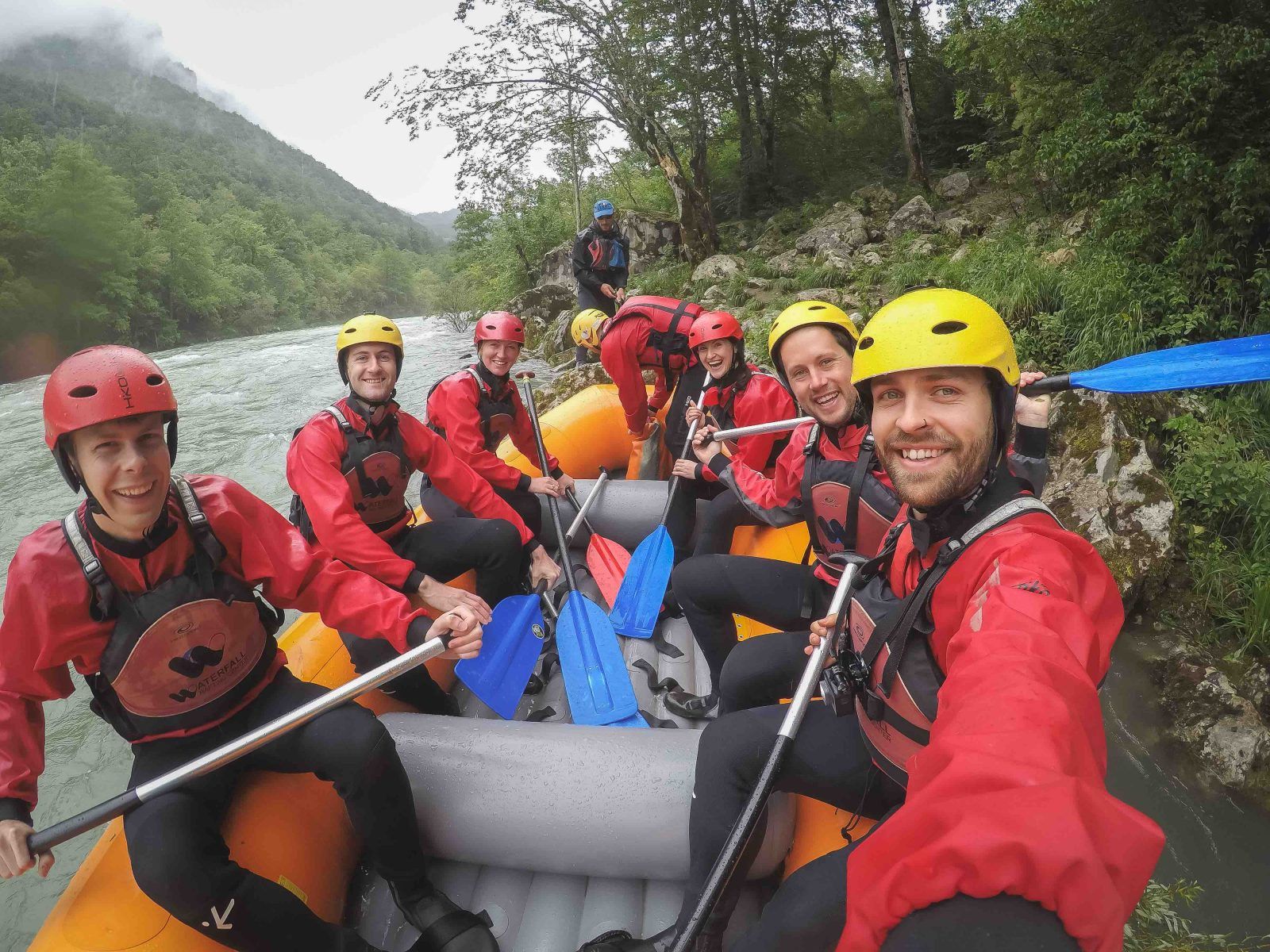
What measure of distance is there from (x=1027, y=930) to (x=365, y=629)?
2.00 m

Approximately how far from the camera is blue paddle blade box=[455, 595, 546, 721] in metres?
2.81

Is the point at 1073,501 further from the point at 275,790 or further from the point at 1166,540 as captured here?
the point at 275,790

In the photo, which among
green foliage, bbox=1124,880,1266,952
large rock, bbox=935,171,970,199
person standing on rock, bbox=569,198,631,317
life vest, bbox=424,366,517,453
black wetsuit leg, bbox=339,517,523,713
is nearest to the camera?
green foliage, bbox=1124,880,1266,952

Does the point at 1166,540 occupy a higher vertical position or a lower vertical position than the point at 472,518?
lower

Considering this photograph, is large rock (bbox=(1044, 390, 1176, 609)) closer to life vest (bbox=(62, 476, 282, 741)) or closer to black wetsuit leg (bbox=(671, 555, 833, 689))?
black wetsuit leg (bbox=(671, 555, 833, 689))

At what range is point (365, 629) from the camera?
7.07 feet

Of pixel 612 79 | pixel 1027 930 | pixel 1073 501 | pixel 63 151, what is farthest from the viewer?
pixel 63 151

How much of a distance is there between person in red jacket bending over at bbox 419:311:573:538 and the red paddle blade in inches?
16.2

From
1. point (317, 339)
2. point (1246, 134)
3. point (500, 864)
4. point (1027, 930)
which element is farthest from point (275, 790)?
point (317, 339)

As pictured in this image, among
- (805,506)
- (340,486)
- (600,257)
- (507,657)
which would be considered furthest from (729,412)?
(600,257)

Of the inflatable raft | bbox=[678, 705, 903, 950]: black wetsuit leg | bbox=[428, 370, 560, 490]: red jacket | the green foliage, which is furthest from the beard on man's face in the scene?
bbox=[428, 370, 560, 490]: red jacket

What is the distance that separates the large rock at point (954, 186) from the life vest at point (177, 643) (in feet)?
39.3

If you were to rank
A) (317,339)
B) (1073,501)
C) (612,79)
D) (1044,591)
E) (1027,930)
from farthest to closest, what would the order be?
(317,339) → (612,79) → (1073,501) → (1044,591) → (1027,930)

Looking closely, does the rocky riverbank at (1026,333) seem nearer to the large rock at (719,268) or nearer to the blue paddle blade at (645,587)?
the large rock at (719,268)
